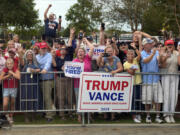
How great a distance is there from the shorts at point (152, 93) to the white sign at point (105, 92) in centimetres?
41

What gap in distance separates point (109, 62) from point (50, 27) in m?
4.07

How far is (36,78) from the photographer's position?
7.74m

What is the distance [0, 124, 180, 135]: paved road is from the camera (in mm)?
6914

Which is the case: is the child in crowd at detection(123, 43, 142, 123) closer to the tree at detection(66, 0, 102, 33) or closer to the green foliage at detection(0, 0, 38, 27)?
the green foliage at detection(0, 0, 38, 27)

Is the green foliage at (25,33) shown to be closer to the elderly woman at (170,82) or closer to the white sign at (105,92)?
the elderly woman at (170,82)

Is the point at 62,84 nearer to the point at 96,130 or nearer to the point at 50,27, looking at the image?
the point at 96,130

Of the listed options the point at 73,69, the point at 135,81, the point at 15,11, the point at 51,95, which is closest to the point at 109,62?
the point at 135,81

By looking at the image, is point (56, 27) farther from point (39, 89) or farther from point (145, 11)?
point (145, 11)

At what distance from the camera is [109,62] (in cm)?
786

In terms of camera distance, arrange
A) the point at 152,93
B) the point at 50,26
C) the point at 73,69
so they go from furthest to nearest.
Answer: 1. the point at 50,26
2. the point at 152,93
3. the point at 73,69

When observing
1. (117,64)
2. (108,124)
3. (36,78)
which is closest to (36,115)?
(36,78)

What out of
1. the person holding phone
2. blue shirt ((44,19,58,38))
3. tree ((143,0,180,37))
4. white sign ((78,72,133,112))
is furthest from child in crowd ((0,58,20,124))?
tree ((143,0,180,37))

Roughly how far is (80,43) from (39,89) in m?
1.96

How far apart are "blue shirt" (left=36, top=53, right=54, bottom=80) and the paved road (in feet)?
4.16
